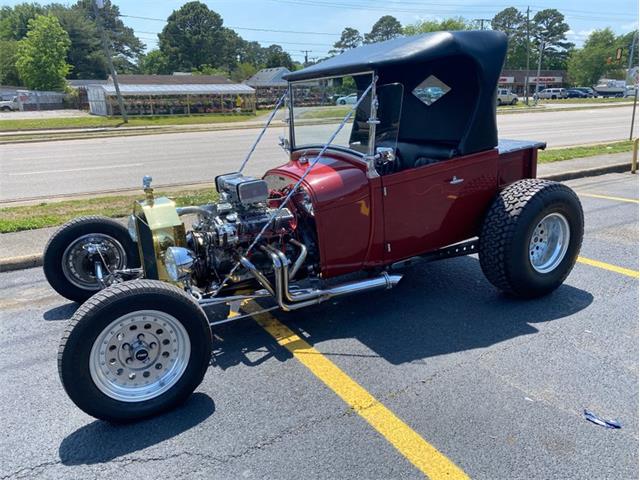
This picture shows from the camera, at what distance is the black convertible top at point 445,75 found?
418 centimetres

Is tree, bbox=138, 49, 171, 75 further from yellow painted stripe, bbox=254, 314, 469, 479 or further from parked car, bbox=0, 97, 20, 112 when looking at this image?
yellow painted stripe, bbox=254, 314, 469, 479

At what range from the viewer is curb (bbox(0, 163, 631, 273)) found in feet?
19.1

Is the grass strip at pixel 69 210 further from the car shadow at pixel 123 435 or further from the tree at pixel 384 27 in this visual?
the tree at pixel 384 27

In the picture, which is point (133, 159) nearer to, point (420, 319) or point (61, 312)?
point (61, 312)

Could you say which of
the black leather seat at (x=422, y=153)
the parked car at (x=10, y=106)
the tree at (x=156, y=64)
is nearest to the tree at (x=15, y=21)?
the tree at (x=156, y=64)

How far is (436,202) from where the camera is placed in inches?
180

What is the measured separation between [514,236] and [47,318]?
4184 millimetres

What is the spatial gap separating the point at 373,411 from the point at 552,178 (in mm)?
8543

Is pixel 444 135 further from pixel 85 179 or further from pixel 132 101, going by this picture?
pixel 132 101

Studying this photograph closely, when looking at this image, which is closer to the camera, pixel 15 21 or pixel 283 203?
pixel 283 203

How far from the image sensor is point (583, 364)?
3.65 m

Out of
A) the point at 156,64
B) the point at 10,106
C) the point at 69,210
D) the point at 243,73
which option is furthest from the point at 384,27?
the point at 69,210

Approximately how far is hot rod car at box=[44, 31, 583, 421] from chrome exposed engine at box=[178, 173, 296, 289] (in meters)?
0.01

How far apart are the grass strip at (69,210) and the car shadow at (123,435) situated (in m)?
4.83
